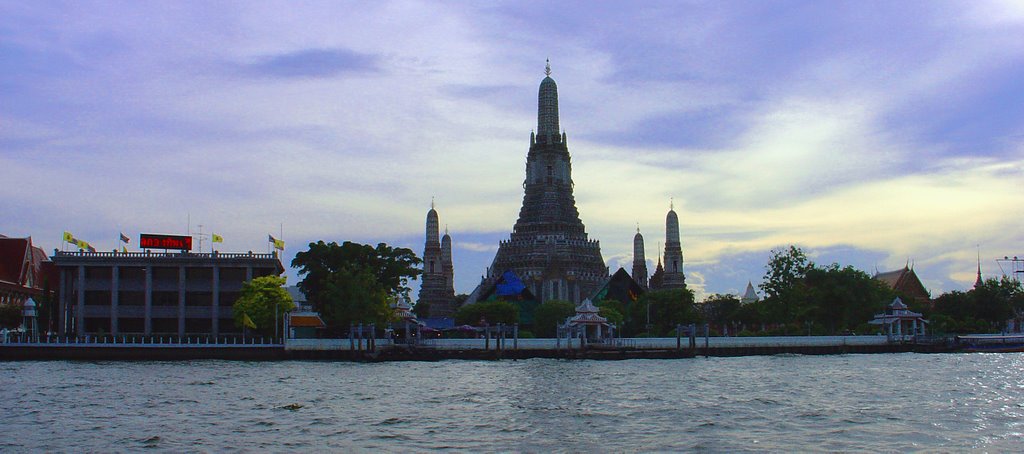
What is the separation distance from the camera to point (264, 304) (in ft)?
314

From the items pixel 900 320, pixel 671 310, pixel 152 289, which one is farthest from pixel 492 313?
pixel 900 320

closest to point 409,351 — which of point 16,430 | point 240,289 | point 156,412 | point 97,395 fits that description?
point 240,289

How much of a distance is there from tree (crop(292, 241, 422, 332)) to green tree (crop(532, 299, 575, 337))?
21728 millimetres

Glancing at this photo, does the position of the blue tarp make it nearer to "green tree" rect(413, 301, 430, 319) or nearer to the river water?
"green tree" rect(413, 301, 430, 319)

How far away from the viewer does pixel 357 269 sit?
98.6 metres

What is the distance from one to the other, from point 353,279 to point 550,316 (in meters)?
36.7

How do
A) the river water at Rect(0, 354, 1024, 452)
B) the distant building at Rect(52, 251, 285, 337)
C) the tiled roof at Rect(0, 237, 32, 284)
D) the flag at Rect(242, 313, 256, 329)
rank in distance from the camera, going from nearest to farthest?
the river water at Rect(0, 354, 1024, 452) < the flag at Rect(242, 313, 256, 329) < the distant building at Rect(52, 251, 285, 337) < the tiled roof at Rect(0, 237, 32, 284)

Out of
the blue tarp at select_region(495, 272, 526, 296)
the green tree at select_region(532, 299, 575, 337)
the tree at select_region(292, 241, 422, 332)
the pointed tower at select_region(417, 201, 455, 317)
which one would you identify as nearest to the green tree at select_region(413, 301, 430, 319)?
the pointed tower at select_region(417, 201, 455, 317)

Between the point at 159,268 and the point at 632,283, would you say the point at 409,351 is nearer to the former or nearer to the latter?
the point at 159,268

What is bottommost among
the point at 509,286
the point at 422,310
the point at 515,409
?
the point at 515,409

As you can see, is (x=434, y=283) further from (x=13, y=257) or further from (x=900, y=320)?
(x=900, y=320)

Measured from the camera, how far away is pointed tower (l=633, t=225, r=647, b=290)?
181 meters

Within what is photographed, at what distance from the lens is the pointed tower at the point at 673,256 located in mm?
170625

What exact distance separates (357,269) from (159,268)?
24626 mm
